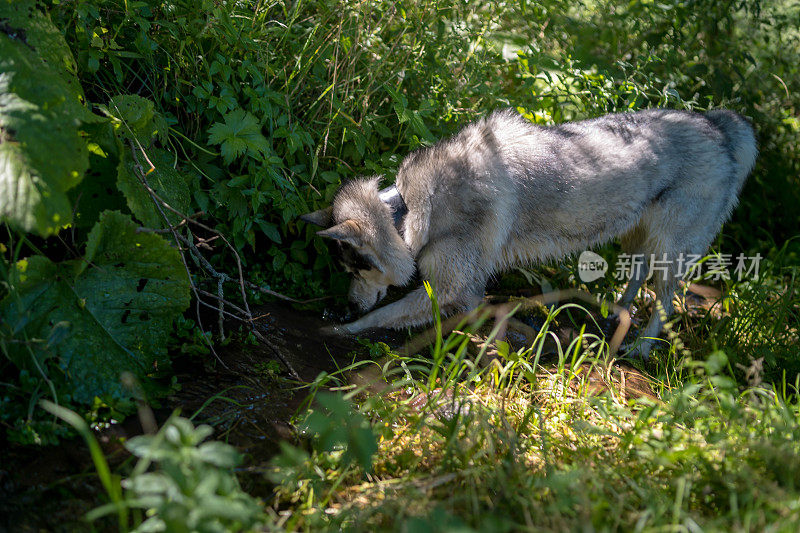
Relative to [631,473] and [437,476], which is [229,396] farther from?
[631,473]

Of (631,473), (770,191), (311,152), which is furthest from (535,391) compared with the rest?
(770,191)

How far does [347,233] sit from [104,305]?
1.41 metres

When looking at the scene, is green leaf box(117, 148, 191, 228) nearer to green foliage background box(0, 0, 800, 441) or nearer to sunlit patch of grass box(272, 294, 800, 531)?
green foliage background box(0, 0, 800, 441)

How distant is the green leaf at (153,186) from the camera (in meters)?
2.87

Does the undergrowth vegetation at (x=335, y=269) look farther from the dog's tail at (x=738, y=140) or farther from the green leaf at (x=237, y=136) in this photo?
the dog's tail at (x=738, y=140)

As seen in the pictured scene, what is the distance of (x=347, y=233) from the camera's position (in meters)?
3.65

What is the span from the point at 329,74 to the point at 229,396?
2296 mm

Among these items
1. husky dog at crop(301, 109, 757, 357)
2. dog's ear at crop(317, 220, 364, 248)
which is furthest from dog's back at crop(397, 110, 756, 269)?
dog's ear at crop(317, 220, 364, 248)

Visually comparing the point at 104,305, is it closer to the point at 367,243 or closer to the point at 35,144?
the point at 35,144

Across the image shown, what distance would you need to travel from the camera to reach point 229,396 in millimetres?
2844

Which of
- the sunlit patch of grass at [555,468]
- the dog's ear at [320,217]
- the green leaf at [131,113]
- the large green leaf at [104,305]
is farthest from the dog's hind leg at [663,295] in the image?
the green leaf at [131,113]

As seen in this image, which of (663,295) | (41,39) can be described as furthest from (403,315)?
(41,39)

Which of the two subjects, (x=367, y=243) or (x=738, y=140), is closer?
(x=367, y=243)

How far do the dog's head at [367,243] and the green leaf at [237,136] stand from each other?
0.52 m
